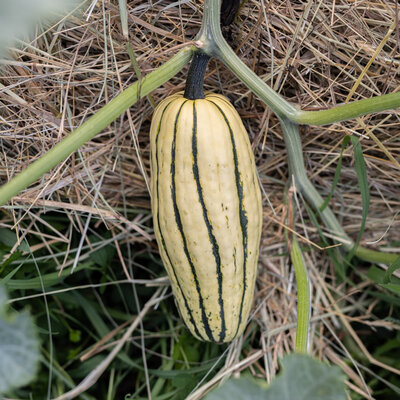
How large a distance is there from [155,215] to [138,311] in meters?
0.35

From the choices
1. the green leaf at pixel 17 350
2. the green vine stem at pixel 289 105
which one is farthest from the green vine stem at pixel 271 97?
the green leaf at pixel 17 350

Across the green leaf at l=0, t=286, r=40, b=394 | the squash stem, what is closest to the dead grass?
the squash stem

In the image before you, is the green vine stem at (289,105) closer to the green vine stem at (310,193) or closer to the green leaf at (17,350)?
the green vine stem at (310,193)

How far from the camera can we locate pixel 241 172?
3.02ft

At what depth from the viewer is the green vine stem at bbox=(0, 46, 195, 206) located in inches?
32.2

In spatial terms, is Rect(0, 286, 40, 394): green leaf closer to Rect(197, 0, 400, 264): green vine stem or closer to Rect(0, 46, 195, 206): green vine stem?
Rect(0, 46, 195, 206): green vine stem

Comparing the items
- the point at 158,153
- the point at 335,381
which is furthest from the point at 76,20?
the point at 335,381

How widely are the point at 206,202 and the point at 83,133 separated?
0.80ft

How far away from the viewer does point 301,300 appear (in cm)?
104

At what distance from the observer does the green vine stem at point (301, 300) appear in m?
0.99

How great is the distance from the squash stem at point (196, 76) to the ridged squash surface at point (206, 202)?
0.07ft

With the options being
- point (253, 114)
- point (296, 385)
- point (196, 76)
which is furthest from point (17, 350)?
point (253, 114)

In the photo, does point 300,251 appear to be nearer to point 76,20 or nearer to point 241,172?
point 241,172

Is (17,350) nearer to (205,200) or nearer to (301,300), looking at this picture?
(205,200)
